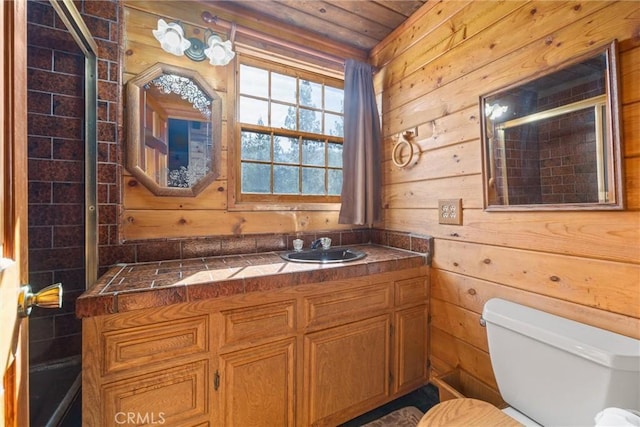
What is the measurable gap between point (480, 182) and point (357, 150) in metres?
0.83

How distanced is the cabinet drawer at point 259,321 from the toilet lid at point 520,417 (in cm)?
92

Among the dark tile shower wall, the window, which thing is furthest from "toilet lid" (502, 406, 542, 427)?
the dark tile shower wall

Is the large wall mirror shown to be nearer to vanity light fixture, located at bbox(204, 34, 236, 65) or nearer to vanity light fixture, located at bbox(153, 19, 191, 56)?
vanity light fixture, located at bbox(204, 34, 236, 65)

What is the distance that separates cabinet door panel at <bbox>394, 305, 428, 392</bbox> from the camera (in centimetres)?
156

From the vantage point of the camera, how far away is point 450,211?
4.99 feet

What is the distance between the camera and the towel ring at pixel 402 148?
1.77m

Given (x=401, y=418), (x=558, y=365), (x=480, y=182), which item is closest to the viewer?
(x=558, y=365)

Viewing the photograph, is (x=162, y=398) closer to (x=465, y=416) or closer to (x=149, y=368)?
(x=149, y=368)

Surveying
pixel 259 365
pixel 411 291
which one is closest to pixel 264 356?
pixel 259 365

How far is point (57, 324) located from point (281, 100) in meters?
1.80

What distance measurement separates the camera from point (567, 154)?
3.43ft

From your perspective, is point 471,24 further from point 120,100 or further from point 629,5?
point 120,100

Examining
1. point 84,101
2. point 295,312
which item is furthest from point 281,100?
point 295,312

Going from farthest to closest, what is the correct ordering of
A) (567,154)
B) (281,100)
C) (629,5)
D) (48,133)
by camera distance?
(281,100), (48,133), (567,154), (629,5)
